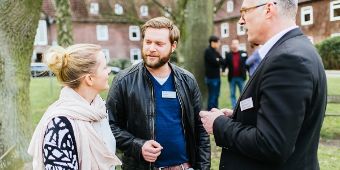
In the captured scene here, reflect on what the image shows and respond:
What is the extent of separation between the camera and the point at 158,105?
10.1 ft

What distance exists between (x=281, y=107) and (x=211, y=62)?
300 inches

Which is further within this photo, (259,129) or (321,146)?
(321,146)

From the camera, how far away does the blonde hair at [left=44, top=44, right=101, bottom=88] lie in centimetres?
239

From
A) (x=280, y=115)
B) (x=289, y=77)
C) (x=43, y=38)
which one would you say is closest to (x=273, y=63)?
(x=289, y=77)

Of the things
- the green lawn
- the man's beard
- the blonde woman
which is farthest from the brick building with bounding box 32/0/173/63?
the blonde woman

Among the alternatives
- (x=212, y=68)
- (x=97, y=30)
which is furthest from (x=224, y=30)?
(x=212, y=68)

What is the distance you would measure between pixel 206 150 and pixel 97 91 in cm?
114

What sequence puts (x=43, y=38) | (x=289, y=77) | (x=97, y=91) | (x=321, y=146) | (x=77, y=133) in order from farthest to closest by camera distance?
(x=43, y=38) → (x=321, y=146) → (x=97, y=91) → (x=77, y=133) → (x=289, y=77)

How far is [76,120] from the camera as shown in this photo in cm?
228

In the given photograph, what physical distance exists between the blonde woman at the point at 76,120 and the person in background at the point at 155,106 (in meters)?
0.46

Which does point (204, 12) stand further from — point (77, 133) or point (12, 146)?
point (77, 133)

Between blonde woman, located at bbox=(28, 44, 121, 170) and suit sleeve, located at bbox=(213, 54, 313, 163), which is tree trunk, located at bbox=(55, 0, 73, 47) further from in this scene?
suit sleeve, located at bbox=(213, 54, 313, 163)

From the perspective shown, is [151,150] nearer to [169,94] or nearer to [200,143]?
[169,94]

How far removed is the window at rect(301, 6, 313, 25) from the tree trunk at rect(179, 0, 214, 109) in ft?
83.8
